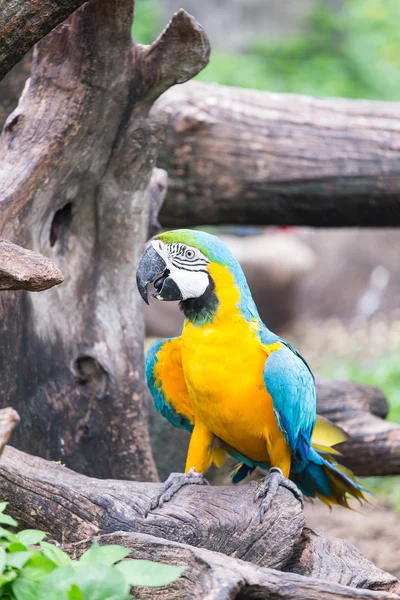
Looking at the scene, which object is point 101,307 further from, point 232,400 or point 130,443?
point 232,400

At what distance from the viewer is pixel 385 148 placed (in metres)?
3.06

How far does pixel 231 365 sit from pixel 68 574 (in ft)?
2.86

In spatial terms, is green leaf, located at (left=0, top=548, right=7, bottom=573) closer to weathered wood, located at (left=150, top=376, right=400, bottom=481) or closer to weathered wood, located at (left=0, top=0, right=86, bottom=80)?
weathered wood, located at (left=0, top=0, right=86, bottom=80)

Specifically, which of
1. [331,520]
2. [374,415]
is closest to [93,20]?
[374,415]

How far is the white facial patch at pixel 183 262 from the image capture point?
6.25 feet

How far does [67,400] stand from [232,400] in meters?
0.58

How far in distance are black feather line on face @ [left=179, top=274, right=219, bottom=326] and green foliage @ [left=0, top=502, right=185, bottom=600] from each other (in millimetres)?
814

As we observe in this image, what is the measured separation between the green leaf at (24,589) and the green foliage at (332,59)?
6963 millimetres

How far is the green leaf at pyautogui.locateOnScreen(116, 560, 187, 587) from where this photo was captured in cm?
121

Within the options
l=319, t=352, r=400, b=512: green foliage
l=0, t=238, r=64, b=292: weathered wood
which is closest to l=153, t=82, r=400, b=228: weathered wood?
l=319, t=352, r=400, b=512: green foliage

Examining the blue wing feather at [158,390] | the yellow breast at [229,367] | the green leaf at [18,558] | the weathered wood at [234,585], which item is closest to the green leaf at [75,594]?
the green leaf at [18,558]

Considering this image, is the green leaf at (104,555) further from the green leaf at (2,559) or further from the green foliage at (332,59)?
the green foliage at (332,59)

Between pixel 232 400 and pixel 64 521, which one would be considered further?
pixel 232 400

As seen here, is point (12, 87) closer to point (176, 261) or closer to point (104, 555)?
point (176, 261)
